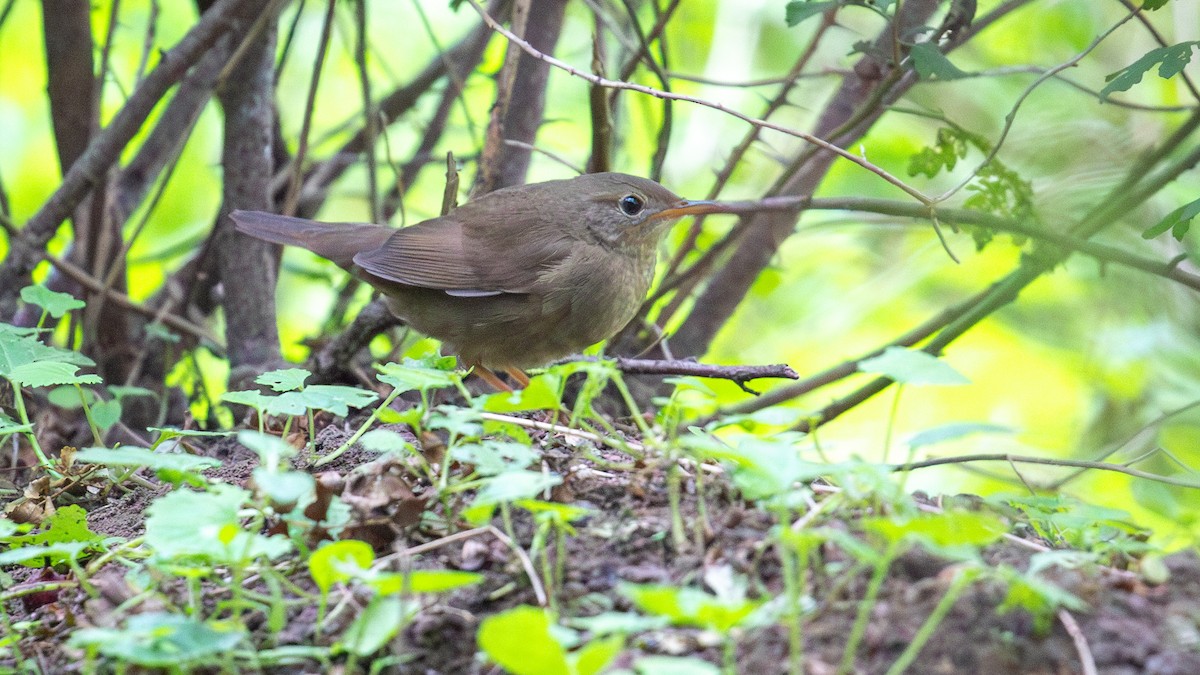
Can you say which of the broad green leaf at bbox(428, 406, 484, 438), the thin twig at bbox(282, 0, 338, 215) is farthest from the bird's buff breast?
the broad green leaf at bbox(428, 406, 484, 438)

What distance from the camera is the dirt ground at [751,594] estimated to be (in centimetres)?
174

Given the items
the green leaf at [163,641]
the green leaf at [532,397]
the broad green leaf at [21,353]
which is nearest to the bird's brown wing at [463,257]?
the broad green leaf at [21,353]

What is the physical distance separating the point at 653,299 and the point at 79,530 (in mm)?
2587

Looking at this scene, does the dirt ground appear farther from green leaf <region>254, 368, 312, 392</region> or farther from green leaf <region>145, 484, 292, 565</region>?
green leaf <region>254, 368, 312, 392</region>

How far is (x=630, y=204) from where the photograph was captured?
14.5 ft

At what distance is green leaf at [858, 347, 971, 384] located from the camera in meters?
1.87

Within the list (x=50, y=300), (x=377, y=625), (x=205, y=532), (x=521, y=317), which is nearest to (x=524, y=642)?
(x=377, y=625)

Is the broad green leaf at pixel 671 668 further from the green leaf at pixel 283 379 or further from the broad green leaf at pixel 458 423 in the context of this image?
the green leaf at pixel 283 379

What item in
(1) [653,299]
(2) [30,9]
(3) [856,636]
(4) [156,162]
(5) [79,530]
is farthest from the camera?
(2) [30,9]

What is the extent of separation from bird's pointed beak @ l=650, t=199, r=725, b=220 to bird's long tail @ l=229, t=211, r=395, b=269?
Answer: 1.10 metres

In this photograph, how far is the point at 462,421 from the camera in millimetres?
2092

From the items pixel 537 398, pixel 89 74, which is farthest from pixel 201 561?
pixel 89 74

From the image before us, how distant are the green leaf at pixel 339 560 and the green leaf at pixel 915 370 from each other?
892mm

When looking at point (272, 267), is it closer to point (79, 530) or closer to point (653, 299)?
point (653, 299)
